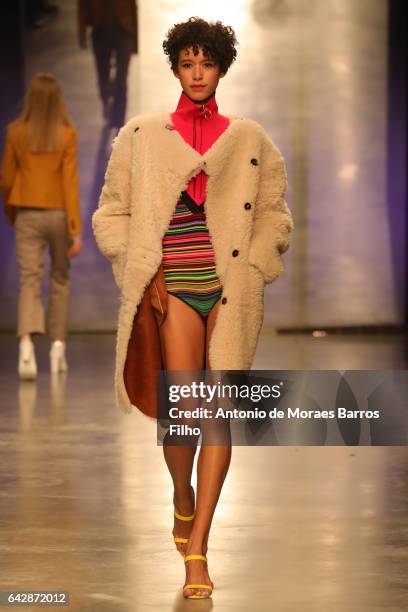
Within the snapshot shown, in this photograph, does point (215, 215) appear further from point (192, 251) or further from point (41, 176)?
point (41, 176)

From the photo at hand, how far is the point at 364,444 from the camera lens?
7.34 meters

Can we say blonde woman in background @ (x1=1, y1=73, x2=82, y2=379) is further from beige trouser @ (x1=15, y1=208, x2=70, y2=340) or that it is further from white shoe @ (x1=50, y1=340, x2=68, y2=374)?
white shoe @ (x1=50, y1=340, x2=68, y2=374)

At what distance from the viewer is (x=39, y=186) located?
9.91m

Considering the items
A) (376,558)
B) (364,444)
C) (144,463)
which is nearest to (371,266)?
(364,444)

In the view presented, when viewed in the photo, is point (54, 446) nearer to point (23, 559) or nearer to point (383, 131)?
point (23, 559)

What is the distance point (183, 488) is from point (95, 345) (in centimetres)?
798

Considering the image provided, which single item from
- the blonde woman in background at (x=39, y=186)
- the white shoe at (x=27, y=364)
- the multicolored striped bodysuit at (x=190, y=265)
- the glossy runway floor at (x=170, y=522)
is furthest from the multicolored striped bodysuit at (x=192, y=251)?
the blonde woman in background at (x=39, y=186)

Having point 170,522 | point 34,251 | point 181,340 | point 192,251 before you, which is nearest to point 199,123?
point 192,251

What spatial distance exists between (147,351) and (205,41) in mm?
932

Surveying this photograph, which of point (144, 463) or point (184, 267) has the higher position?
point (184, 267)

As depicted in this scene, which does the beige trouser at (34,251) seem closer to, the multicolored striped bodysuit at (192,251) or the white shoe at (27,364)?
the white shoe at (27,364)

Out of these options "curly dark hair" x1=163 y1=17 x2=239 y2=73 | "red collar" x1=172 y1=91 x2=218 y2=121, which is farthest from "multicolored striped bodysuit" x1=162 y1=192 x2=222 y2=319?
"curly dark hair" x1=163 y1=17 x2=239 y2=73

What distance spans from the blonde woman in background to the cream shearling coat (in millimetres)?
5366

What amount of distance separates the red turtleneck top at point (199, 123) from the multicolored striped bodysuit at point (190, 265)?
161mm
